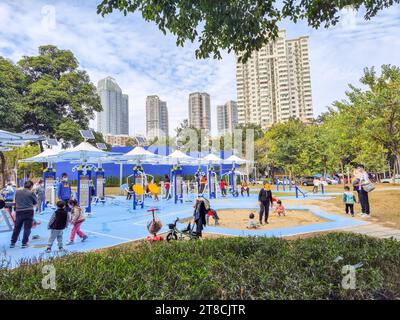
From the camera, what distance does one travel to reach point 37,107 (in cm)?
2628

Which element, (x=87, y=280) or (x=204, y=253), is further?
(x=204, y=253)

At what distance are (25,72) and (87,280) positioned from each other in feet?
103

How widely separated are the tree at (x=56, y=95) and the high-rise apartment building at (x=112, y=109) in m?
2.80

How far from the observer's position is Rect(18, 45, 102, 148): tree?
26.6m

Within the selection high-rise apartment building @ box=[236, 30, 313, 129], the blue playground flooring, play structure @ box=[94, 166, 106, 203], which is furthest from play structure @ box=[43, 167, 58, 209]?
high-rise apartment building @ box=[236, 30, 313, 129]

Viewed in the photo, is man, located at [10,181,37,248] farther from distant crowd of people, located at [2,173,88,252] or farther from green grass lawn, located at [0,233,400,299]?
green grass lawn, located at [0,233,400,299]

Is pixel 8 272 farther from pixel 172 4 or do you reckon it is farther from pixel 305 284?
pixel 172 4

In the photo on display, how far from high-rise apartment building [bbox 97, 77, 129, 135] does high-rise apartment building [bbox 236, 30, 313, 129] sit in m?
56.7

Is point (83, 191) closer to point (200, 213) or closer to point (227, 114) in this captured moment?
point (200, 213)

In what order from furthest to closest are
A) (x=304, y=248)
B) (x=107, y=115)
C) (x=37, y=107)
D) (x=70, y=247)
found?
(x=107, y=115) → (x=37, y=107) → (x=70, y=247) → (x=304, y=248)

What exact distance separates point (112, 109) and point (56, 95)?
1303 centimetres

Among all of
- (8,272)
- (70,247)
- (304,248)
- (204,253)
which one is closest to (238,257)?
(204,253)

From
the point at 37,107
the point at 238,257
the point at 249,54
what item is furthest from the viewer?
the point at 37,107

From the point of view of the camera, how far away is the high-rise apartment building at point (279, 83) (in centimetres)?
9244
